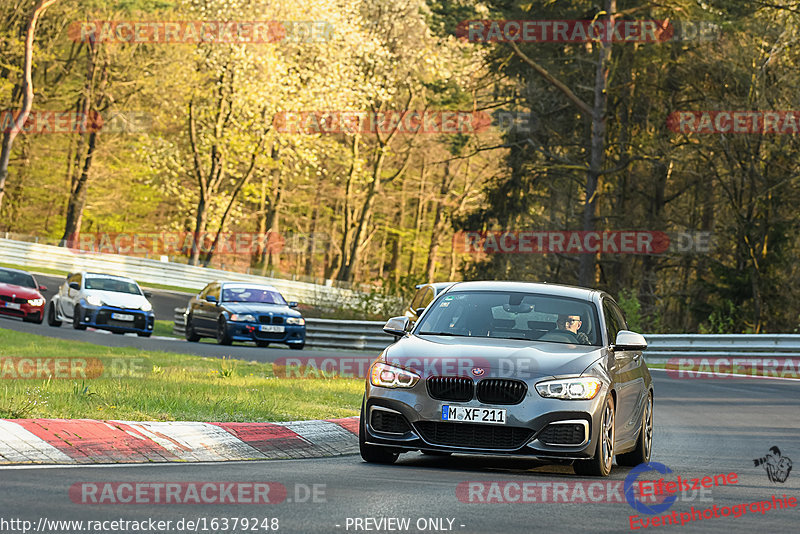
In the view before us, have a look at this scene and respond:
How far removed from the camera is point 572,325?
11.0 metres

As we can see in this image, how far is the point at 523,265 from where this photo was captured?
4678 centimetres

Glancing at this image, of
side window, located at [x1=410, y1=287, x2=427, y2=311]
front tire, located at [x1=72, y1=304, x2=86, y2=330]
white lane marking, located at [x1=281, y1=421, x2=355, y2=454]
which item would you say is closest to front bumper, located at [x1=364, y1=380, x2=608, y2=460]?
white lane marking, located at [x1=281, y1=421, x2=355, y2=454]

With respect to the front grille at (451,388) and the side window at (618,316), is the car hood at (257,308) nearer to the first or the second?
the side window at (618,316)

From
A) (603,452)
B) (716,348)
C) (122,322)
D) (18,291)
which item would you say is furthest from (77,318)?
(603,452)

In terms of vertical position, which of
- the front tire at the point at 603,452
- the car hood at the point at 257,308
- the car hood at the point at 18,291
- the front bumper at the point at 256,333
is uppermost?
the front tire at the point at 603,452

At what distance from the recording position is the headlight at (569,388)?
384 inches

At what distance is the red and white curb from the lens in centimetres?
945

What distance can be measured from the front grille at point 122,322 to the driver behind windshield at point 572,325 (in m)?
22.4

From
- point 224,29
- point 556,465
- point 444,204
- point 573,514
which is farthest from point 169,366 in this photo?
point 444,204

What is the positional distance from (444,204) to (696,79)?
37.9m

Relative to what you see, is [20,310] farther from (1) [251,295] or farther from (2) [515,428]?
(2) [515,428]

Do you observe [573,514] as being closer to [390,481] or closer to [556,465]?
[390,481]

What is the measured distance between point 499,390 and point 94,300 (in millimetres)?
23630

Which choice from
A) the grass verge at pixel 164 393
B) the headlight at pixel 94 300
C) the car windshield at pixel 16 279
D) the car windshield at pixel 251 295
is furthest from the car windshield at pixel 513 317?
the car windshield at pixel 16 279
